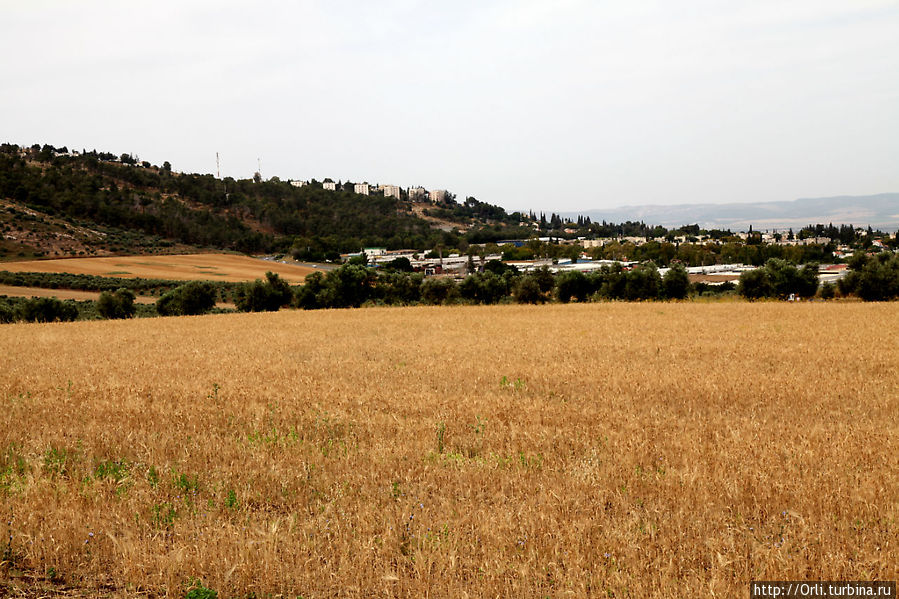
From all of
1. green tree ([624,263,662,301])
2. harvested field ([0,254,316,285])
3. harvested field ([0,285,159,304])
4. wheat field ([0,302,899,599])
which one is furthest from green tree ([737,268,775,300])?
harvested field ([0,285,159,304])

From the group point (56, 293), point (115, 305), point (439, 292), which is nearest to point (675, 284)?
point (439, 292)

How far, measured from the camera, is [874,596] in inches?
178

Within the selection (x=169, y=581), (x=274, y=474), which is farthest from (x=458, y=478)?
(x=169, y=581)

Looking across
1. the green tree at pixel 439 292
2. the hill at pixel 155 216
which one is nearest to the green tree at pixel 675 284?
the green tree at pixel 439 292

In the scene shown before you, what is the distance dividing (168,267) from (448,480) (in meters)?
104

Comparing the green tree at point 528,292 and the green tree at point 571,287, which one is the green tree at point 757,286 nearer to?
the green tree at point 571,287

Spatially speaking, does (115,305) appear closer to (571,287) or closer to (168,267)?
(571,287)

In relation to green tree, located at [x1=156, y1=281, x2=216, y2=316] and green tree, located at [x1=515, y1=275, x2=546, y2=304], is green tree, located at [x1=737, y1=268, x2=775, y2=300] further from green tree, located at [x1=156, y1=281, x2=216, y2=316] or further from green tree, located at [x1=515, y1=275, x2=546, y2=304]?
green tree, located at [x1=156, y1=281, x2=216, y2=316]

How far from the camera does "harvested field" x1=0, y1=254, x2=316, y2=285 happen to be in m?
83.4

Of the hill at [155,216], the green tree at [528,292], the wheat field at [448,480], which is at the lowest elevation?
the green tree at [528,292]

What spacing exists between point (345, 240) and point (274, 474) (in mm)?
161080

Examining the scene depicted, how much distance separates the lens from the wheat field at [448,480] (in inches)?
190

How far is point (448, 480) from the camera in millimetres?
6863

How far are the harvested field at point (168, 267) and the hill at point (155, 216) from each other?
1218 cm
